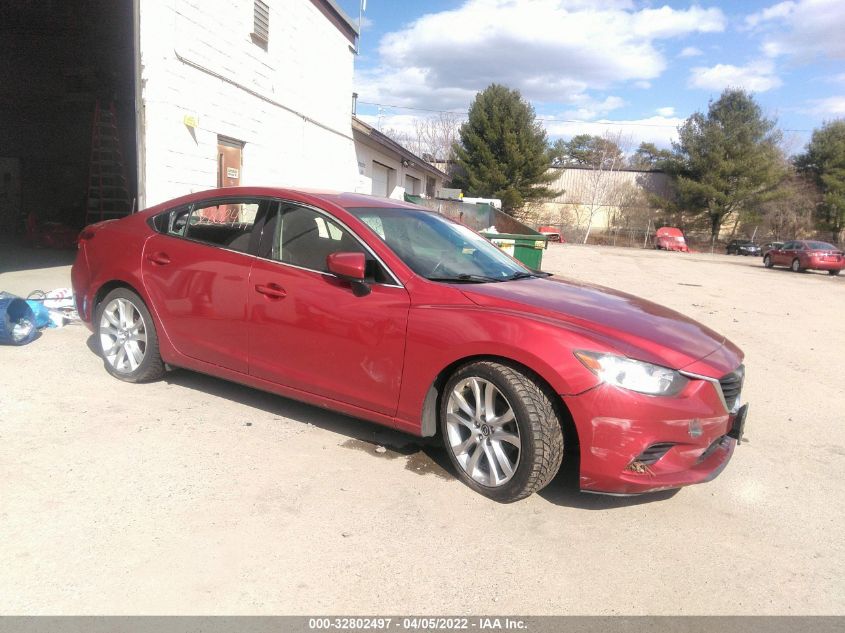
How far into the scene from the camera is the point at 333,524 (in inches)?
118

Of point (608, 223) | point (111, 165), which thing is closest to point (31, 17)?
point (111, 165)

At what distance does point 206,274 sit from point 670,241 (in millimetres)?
49685

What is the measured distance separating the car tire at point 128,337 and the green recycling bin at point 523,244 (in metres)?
7.13

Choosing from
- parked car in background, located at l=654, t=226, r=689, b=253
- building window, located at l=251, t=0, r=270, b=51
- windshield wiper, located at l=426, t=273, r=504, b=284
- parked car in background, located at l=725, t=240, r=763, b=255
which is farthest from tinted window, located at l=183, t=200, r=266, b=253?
parked car in background, located at l=725, t=240, r=763, b=255

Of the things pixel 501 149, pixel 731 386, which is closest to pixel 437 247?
pixel 731 386

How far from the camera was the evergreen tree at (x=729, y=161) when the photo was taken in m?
51.0

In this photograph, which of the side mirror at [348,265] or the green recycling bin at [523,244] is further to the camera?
the green recycling bin at [523,244]

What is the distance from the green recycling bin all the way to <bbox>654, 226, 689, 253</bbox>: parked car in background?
135ft

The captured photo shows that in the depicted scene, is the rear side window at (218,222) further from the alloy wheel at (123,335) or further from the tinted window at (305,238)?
the alloy wheel at (123,335)

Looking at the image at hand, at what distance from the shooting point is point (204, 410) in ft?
14.4

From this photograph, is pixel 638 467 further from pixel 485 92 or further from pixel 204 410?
pixel 485 92

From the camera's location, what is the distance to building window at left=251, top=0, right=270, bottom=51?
11.1m

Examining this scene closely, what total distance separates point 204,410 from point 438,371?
1974 mm

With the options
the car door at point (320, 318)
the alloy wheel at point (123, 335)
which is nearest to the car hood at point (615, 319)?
the car door at point (320, 318)
